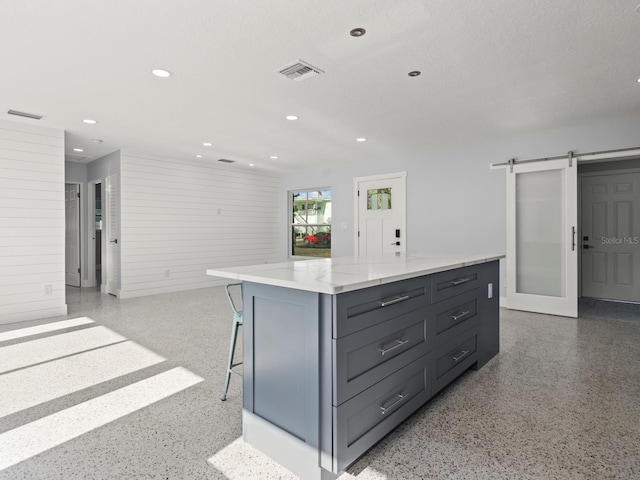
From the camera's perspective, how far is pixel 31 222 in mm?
4734

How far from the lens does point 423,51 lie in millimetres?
2803

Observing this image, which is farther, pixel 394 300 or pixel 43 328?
pixel 43 328

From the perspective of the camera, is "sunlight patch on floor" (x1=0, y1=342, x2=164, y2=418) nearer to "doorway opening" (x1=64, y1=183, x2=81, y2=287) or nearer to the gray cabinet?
the gray cabinet

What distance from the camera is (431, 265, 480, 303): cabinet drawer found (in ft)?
7.52

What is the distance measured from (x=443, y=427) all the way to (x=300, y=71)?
281 centimetres

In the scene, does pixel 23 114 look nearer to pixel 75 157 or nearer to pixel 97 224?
pixel 75 157

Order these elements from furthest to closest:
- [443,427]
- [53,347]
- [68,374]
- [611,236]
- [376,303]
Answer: [611,236]
[53,347]
[68,374]
[443,427]
[376,303]

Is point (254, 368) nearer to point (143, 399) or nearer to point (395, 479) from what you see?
point (395, 479)

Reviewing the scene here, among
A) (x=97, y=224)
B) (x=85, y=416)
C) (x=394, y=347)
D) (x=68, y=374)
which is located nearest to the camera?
(x=394, y=347)

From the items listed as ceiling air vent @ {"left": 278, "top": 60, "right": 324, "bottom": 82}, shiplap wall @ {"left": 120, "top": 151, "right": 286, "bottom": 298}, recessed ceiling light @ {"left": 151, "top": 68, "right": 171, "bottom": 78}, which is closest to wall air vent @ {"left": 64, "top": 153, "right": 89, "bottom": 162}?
shiplap wall @ {"left": 120, "top": 151, "right": 286, "bottom": 298}

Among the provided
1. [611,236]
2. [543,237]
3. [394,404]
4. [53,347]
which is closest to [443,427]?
[394,404]

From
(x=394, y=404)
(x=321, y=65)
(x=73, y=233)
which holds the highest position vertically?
(x=321, y=65)

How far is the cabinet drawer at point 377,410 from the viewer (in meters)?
1.61

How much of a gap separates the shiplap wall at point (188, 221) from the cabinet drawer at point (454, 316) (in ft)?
18.1
